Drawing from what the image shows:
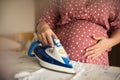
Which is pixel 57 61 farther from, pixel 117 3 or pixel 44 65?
pixel 117 3

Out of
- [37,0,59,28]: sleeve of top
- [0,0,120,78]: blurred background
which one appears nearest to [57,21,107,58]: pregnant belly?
[37,0,59,28]: sleeve of top

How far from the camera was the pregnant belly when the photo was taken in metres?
1.00

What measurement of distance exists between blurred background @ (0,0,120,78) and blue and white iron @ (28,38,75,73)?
17.3 inches

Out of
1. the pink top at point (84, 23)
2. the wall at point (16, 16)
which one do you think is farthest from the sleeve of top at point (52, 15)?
the wall at point (16, 16)

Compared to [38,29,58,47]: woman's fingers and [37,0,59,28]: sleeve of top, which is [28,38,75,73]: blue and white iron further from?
[37,0,59,28]: sleeve of top

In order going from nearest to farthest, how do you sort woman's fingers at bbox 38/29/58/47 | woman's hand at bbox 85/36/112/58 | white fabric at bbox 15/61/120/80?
white fabric at bbox 15/61/120/80, woman's fingers at bbox 38/29/58/47, woman's hand at bbox 85/36/112/58

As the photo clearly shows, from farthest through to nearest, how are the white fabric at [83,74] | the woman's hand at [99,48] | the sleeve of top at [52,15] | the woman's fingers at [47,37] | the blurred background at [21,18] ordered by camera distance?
the blurred background at [21,18] < the sleeve of top at [52,15] < the woman's hand at [99,48] < the woman's fingers at [47,37] < the white fabric at [83,74]

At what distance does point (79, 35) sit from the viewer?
3.32 ft

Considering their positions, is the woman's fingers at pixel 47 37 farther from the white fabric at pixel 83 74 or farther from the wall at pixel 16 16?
the wall at pixel 16 16

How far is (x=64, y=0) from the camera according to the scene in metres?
1.10

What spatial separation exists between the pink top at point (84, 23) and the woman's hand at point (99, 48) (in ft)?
0.06

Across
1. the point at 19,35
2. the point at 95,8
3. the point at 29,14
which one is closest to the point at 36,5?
the point at 29,14

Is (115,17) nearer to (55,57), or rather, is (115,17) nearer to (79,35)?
(79,35)

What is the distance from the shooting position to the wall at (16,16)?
124 centimetres
